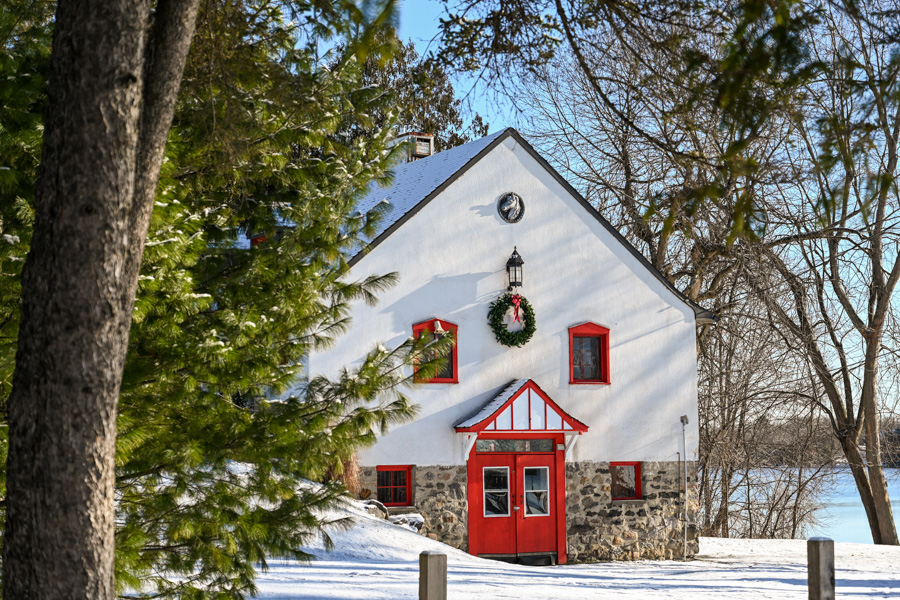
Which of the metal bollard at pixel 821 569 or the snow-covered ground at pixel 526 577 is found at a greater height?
the metal bollard at pixel 821 569

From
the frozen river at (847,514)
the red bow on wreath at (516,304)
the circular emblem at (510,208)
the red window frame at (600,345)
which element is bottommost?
the frozen river at (847,514)

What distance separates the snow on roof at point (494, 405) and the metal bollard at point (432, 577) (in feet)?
34.7

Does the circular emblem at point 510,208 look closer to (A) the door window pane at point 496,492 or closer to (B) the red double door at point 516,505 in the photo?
(B) the red double door at point 516,505

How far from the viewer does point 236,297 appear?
6.93 meters

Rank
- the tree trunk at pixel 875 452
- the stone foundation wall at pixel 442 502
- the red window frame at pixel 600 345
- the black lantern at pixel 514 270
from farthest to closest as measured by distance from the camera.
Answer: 1. the tree trunk at pixel 875 452
2. the red window frame at pixel 600 345
3. the black lantern at pixel 514 270
4. the stone foundation wall at pixel 442 502

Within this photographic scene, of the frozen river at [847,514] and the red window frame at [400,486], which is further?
the frozen river at [847,514]

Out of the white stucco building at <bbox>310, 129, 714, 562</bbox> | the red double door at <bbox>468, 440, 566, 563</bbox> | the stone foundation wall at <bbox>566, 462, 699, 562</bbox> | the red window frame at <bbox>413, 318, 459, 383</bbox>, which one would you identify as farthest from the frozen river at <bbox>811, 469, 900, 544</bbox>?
the red window frame at <bbox>413, 318, 459, 383</bbox>

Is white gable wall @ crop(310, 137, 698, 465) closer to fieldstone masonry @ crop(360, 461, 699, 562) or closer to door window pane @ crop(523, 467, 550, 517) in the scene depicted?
fieldstone masonry @ crop(360, 461, 699, 562)

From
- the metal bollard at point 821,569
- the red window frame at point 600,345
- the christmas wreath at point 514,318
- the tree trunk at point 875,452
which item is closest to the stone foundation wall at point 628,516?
the red window frame at point 600,345

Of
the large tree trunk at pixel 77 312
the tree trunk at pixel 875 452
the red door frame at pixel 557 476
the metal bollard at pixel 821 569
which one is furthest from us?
the tree trunk at pixel 875 452

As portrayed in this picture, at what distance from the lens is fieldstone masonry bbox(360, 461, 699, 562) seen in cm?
1675

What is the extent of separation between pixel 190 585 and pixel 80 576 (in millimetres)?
2591

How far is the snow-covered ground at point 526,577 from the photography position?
32.7 ft

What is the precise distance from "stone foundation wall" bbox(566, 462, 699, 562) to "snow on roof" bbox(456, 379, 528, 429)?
1.98 m
